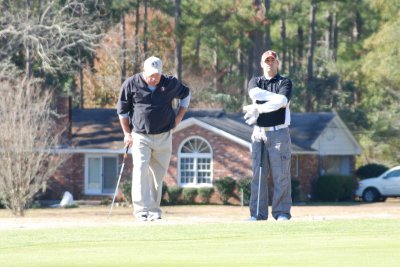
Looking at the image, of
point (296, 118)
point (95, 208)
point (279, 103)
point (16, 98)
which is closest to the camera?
point (279, 103)

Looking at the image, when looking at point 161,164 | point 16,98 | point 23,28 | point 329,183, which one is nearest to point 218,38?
point 329,183

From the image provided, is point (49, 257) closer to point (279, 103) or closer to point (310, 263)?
point (310, 263)

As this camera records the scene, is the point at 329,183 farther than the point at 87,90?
→ No

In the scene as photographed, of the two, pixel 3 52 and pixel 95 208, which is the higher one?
pixel 3 52

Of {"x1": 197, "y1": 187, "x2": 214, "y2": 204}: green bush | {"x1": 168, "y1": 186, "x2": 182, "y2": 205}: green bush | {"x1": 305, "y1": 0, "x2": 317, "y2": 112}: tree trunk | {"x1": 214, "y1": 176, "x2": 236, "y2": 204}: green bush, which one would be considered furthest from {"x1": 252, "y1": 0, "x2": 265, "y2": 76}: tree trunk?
{"x1": 168, "y1": 186, "x2": 182, "y2": 205}: green bush

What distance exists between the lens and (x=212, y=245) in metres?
10.5

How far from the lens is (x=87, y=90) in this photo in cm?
6306

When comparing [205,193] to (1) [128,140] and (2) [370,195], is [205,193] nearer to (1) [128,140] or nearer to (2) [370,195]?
(2) [370,195]

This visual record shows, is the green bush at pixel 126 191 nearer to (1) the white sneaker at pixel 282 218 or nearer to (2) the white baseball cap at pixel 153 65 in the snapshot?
(1) the white sneaker at pixel 282 218

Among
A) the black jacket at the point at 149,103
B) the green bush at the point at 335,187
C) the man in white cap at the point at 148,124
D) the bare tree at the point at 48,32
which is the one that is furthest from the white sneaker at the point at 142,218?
the green bush at the point at 335,187

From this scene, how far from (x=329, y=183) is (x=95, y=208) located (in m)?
10.7

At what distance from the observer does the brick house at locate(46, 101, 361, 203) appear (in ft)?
147

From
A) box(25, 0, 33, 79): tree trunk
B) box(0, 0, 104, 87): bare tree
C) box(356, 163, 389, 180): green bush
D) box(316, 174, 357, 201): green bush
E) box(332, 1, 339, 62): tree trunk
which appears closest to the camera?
box(0, 0, 104, 87): bare tree

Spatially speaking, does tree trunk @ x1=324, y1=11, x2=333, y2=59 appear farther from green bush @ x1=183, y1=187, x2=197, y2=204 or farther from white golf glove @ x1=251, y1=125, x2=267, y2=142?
white golf glove @ x1=251, y1=125, x2=267, y2=142
